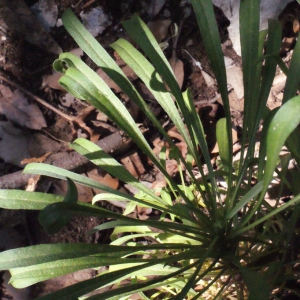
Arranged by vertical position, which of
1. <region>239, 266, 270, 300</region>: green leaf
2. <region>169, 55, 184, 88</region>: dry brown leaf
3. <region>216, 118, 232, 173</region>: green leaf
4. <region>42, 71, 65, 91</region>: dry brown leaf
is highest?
<region>42, 71, 65, 91</region>: dry brown leaf

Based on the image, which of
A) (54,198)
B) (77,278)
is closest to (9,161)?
(77,278)

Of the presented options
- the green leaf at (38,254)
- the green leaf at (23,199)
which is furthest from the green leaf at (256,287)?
the green leaf at (23,199)

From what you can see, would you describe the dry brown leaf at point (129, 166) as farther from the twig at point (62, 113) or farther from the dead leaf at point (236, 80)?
the dead leaf at point (236, 80)

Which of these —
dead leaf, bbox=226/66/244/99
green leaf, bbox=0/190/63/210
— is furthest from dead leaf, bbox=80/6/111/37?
green leaf, bbox=0/190/63/210

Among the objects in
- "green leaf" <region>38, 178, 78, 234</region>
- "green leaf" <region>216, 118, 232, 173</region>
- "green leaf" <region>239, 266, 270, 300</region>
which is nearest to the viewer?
"green leaf" <region>38, 178, 78, 234</region>

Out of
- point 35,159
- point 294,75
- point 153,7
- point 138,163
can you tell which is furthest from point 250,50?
point 35,159

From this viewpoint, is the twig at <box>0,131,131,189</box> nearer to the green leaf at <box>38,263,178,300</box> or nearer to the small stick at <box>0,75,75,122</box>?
the small stick at <box>0,75,75,122</box>
